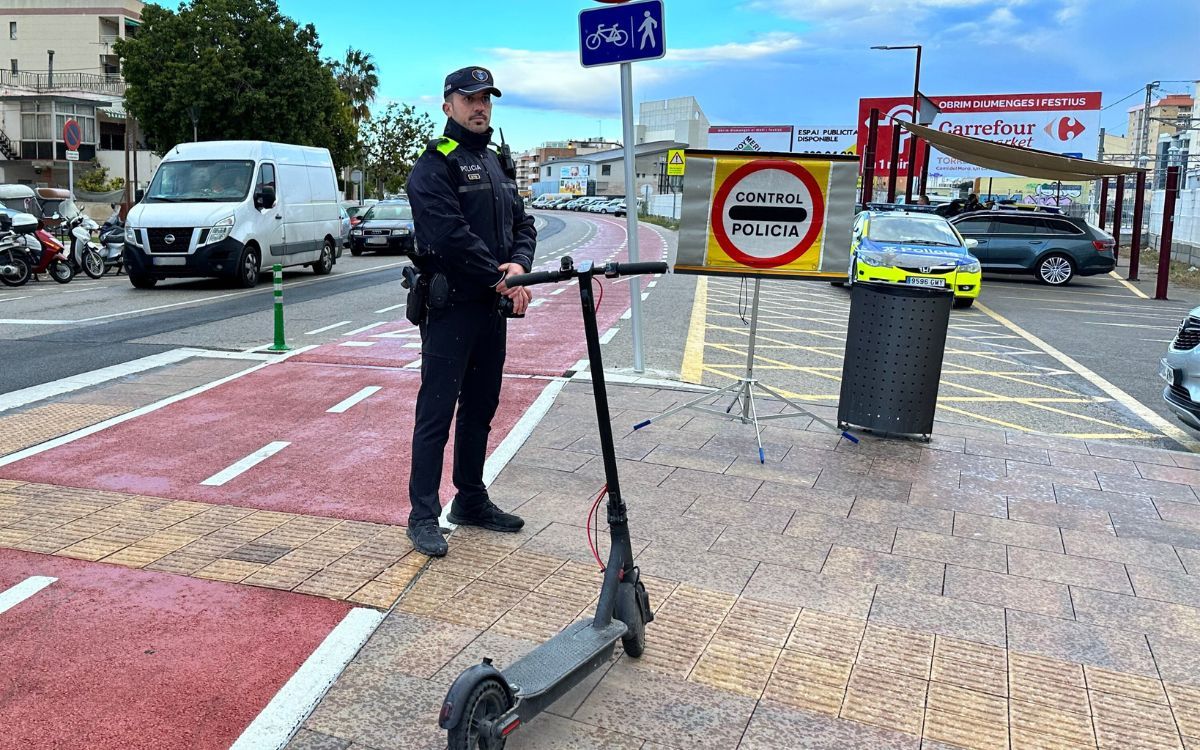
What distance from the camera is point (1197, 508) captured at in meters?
5.42

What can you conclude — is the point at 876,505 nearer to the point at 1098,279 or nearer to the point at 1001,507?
the point at 1001,507

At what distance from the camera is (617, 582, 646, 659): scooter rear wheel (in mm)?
3371

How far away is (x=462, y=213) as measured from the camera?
4.17m

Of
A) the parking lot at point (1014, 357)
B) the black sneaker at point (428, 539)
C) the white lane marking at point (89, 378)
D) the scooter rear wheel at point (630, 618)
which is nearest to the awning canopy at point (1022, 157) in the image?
the parking lot at point (1014, 357)

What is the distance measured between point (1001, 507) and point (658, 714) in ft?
9.76

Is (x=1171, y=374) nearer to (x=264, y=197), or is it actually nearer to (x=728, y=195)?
(x=728, y=195)

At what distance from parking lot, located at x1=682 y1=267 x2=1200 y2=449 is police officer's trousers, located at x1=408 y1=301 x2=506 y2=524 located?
4289 mm

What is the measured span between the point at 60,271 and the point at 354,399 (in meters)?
13.1

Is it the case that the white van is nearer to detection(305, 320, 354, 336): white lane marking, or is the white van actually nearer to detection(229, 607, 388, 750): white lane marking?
detection(305, 320, 354, 336): white lane marking

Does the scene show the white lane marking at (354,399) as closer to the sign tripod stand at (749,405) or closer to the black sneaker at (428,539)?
the sign tripod stand at (749,405)

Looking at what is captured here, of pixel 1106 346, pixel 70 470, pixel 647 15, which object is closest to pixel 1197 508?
pixel 647 15

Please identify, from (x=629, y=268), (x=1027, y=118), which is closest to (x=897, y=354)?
(x=629, y=268)

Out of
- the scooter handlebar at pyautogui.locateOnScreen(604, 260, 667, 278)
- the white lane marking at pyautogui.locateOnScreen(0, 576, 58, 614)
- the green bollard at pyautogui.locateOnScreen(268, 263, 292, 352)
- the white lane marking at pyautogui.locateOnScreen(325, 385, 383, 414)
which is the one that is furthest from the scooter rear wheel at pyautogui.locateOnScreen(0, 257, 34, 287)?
the scooter handlebar at pyautogui.locateOnScreen(604, 260, 667, 278)

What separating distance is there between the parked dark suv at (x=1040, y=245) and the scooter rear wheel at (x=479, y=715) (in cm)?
2038
